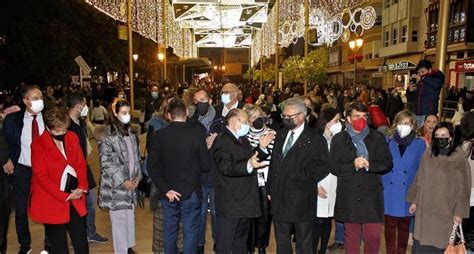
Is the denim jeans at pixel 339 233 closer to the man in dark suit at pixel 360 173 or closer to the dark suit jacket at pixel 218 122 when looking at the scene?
the man in dark suit at pixel 360 173

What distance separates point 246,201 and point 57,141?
198 centimetres

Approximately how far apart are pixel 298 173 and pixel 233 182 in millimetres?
663

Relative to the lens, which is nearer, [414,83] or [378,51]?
[414,83]

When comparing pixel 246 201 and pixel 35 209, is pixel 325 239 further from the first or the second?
pixel 35 209

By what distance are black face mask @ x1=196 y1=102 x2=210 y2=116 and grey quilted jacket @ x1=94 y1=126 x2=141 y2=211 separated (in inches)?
49.1

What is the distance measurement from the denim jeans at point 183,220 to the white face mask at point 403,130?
236cm

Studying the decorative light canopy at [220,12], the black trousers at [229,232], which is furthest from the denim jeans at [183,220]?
the decorative light canopy at [220,12]

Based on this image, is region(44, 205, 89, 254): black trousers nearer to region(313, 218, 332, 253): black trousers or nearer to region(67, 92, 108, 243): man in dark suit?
region(67, 92, 108, 243): man in dark suit

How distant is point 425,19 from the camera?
35250 millimetres

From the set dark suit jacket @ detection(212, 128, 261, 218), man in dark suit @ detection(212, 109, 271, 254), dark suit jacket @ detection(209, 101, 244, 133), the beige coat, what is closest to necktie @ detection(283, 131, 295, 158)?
man in dark suit @ detection(212, 109, 271, 254)

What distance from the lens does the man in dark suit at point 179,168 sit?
15.9ft

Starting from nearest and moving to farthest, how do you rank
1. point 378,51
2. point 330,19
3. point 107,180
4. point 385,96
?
point 107,180, point 330,19, point 385,96, point 378,51

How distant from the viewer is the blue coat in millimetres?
5098

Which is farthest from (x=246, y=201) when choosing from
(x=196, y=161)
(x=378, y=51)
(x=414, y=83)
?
(x=378, y=51)
